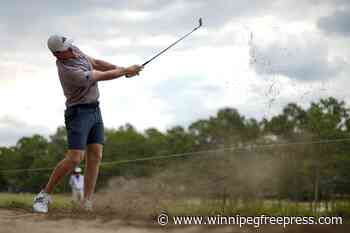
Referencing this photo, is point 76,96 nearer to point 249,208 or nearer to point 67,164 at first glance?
point 67,164

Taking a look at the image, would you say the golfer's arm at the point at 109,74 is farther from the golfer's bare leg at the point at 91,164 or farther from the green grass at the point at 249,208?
the green grass at the point at 249,208

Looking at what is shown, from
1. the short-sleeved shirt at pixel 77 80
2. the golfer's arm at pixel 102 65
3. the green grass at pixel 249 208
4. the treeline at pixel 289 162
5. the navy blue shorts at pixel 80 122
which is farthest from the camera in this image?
the treeline at pixel 289 162

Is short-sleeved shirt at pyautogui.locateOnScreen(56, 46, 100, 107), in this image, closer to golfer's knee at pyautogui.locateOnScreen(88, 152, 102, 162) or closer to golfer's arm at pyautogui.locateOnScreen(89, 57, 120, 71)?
golfer's arm at pyautogui.locateOnScreen(89, 57, 120, 71)

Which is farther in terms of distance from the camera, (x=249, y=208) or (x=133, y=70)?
(x=249, y=208)

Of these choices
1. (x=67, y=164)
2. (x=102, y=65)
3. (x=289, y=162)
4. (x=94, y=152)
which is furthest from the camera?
(x=289, y=162)

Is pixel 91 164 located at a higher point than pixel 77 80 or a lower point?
lower

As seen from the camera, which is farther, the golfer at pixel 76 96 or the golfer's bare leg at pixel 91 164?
the golfer's bare leg at pixel 91 164

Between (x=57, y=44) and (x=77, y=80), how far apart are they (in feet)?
1.49

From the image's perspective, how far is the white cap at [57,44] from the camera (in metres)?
6.52

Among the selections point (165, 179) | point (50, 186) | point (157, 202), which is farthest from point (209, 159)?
point (50, 186)

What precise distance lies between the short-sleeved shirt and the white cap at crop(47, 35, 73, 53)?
15cm

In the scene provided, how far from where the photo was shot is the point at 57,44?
6523mm

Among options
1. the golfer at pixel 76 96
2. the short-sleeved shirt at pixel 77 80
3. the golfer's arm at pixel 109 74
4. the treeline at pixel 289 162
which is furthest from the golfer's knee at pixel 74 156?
the treeline at pixel 289 162

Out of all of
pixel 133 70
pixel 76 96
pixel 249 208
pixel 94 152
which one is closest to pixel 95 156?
pixel 94 152
